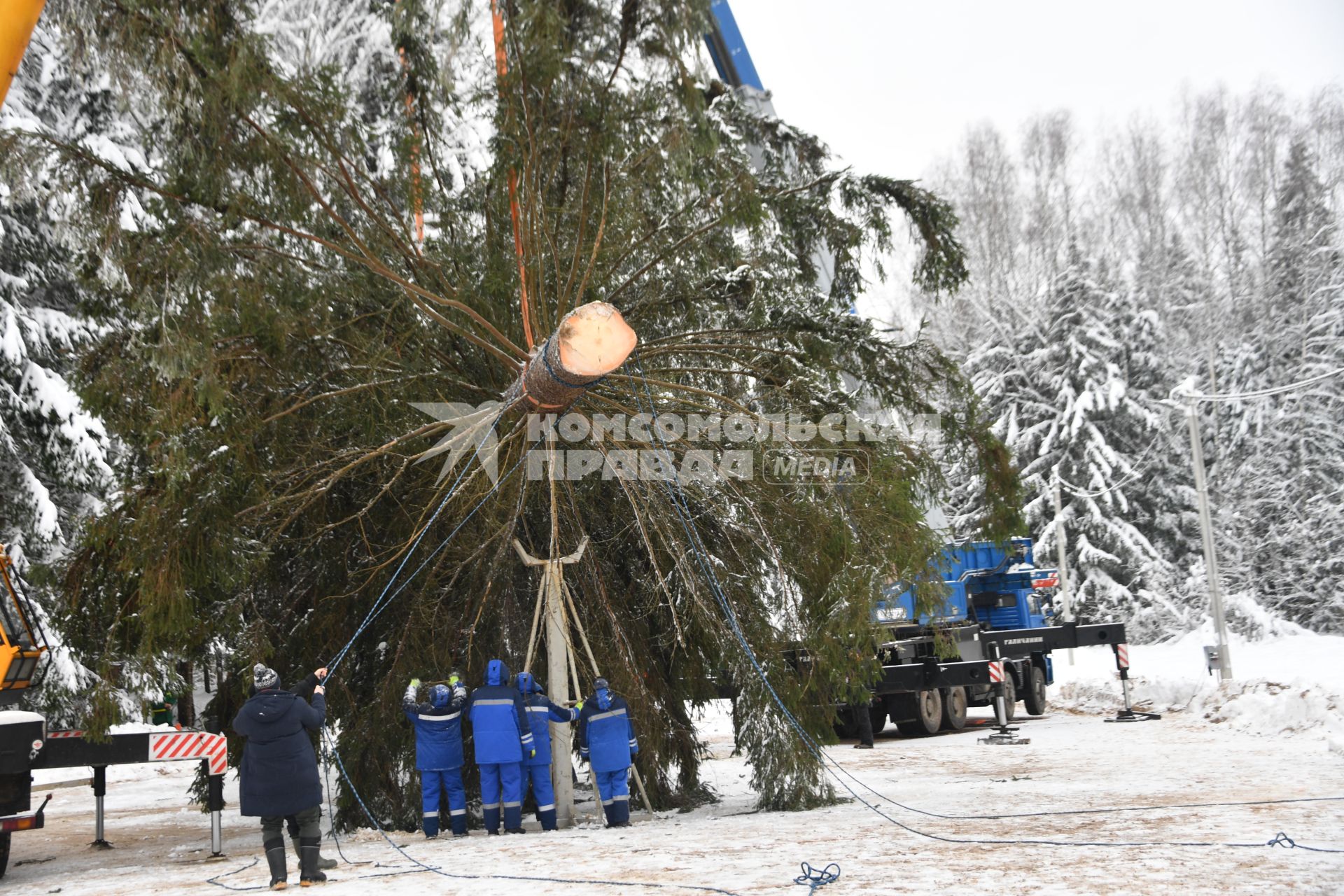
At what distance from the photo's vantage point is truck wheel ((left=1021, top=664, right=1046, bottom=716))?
19.6 metres

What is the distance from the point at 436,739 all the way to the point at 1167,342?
32.3 meters

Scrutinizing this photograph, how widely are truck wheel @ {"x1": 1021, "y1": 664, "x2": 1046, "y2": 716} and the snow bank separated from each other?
2.82ft

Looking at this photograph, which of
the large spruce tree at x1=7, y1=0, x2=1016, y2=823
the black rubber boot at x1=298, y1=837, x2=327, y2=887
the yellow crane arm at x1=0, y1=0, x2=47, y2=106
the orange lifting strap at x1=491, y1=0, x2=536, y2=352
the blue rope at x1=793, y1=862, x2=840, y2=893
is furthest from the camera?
the orange lifting strap at x1=491, y1=0, x2=536, y2=352

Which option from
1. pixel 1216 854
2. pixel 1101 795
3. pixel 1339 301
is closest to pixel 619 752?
pixel 1101 795

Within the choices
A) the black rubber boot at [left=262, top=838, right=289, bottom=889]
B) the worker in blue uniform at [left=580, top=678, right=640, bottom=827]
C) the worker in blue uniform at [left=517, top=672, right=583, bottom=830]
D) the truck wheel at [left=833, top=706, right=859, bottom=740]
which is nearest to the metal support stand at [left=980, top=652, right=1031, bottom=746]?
the truck wheel at [left=833, top=706, right=859, bottom=740]

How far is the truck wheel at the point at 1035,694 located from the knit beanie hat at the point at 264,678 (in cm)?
1482

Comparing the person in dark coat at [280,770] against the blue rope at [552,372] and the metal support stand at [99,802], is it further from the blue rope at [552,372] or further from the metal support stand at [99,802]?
the metal support stand at [99,802]

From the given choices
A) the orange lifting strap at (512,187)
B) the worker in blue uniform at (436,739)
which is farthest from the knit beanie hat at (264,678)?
Answer: the orange lifting strap at (512,187)

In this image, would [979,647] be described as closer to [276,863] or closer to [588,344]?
[588,344]

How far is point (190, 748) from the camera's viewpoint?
9.05 metres

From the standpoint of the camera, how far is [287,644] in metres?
9.62

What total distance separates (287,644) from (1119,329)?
98.6 feet

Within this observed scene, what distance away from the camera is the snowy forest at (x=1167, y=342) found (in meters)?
30.7

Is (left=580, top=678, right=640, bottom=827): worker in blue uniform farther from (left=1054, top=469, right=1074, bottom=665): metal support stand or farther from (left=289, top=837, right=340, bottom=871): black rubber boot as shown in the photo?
(left=1054, top=469, right=1074, bottom=665): metal support stand
